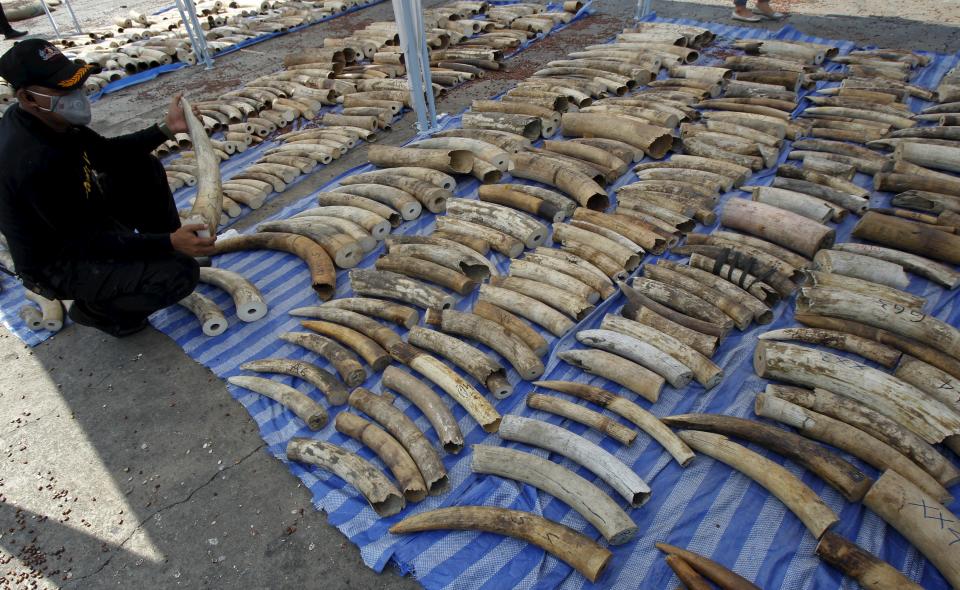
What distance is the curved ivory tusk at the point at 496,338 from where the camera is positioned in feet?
16.6

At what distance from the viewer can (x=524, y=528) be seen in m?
3.86

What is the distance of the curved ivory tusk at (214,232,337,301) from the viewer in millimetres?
6211

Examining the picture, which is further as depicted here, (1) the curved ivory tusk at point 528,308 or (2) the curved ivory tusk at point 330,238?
(2) the curved ivory tusk at point 330,238

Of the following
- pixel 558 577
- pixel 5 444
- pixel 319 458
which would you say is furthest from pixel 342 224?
pixel 558 577

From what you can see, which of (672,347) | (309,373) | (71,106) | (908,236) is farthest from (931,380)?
(71,106)

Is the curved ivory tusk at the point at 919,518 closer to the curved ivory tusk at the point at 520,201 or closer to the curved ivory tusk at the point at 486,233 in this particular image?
the curved ivory tusk at the point at 486,233

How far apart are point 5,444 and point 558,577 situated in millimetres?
5344

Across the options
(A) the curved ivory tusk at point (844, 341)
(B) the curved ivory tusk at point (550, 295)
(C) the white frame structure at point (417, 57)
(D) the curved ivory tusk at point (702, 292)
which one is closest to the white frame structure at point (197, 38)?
(C) the white frame structure at point (417, 57)

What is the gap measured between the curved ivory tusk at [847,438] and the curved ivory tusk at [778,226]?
2.27 meters

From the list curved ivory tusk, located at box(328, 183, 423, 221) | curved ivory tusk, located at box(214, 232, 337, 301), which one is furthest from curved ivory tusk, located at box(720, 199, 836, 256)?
curved ivory tusk, located at box(214, 232, 337, 301)

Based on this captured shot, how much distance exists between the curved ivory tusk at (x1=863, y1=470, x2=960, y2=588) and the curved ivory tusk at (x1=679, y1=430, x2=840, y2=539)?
1.10ft

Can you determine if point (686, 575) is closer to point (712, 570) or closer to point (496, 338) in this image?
point (712, 570)

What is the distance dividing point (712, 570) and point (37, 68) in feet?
22.0

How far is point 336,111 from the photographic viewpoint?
11.2 metres
